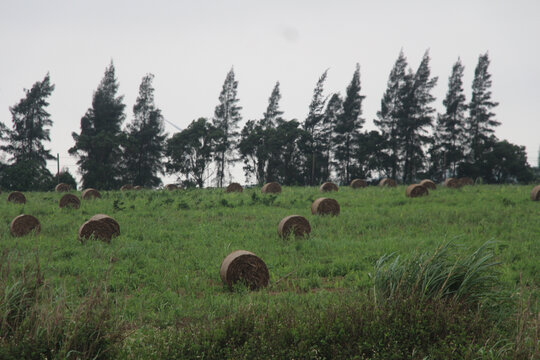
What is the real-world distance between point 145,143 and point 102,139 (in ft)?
19.2

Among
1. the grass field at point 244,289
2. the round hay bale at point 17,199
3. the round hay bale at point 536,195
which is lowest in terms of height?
the grass field at point 244,289

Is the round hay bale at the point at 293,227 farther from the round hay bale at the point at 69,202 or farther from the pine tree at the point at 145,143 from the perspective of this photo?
the pine tree at the point at 145,143

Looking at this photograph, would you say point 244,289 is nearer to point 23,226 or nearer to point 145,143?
point 23,226

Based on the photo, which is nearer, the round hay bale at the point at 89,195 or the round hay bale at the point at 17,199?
the round hay bale at the point at 17,199

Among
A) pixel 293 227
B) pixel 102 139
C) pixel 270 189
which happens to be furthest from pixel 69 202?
pixel 102 139

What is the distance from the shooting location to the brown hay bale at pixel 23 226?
1091cm

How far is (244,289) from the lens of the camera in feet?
21.8

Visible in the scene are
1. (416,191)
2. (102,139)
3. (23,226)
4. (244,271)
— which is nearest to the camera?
(244,271)

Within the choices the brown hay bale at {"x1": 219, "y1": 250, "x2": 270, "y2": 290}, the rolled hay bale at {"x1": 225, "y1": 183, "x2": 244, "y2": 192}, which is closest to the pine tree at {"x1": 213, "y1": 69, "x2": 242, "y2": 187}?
the rolled hay bale at {"x1": 225, "y1": 183, "x2": 244, "y2": 192}

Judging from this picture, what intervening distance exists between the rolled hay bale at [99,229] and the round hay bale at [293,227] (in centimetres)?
483

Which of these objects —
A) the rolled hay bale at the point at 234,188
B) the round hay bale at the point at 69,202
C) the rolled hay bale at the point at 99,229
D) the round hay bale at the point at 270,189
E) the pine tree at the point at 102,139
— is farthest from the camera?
the pine tree at the point at 102,139

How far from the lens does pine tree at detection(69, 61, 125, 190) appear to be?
44125 mm

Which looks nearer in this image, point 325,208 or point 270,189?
point 325,208

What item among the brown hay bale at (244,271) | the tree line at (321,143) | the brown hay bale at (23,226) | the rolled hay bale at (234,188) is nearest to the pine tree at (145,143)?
the tree line at (321,143)
